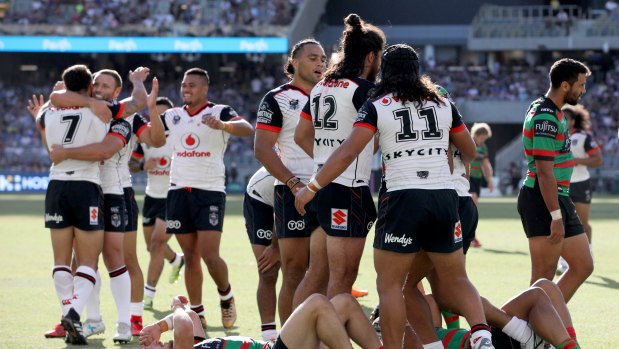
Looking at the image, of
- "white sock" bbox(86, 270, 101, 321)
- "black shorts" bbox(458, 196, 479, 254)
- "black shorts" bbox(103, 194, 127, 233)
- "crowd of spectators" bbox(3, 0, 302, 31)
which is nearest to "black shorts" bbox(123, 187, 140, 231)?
"black shorts" bbox(103, 194, 127, 233)

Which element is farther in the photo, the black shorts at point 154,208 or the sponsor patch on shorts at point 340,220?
the black shorts at point 154,208

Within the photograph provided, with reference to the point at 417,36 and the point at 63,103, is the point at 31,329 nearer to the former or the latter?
the point at 63,103

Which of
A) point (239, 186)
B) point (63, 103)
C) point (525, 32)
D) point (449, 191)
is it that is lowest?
point (239, 186)

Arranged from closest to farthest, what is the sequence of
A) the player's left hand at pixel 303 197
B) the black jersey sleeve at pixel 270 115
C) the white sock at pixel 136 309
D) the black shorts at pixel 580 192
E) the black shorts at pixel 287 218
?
the player's left hand at pixel 303 197 → the black shorts at pixel 287 218 → the black jersey sleeve at pixel 270 115 → the white sock at pixel 136 309 → the black shorts at pixel 580 192

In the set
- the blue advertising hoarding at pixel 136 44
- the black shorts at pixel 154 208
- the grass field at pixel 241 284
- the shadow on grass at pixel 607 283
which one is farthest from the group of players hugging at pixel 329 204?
the blue advertising hoarding at pixel 136 44

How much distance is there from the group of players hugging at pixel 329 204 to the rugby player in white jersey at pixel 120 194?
0.05ft

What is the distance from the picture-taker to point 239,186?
39.8 m

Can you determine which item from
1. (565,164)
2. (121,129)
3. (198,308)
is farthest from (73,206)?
(565,164)

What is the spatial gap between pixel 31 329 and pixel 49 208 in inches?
49.1

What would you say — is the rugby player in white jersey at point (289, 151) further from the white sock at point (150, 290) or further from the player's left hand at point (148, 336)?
the white sock at point (150, 290)

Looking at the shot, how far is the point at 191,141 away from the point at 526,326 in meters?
4.37

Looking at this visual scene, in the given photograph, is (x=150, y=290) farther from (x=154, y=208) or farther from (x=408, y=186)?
(x=408, y=186)

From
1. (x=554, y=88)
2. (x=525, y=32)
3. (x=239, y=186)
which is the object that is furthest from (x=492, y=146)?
(x=554, y=88)

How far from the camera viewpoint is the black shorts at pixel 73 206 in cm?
793
